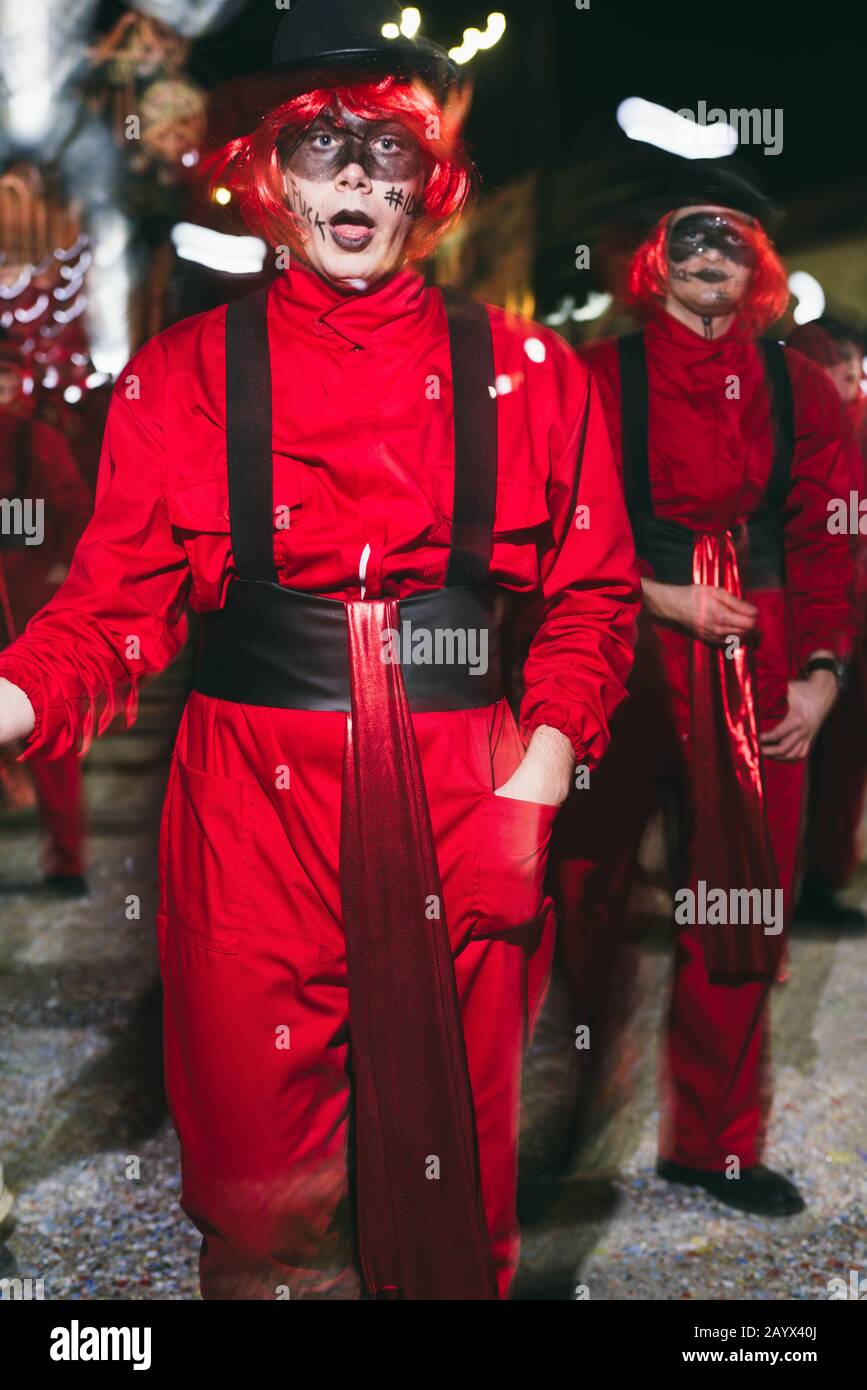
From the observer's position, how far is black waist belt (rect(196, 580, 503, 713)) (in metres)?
1.56

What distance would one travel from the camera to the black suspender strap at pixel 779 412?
7.40 ft

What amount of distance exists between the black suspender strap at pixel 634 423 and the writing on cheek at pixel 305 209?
0.77 m

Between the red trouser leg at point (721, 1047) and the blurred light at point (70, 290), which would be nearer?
the red trouser leg at point (721, 1047)

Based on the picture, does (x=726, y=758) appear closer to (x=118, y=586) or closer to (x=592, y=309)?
(x=592, y=309)

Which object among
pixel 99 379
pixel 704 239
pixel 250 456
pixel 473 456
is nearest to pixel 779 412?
pixel 704 239

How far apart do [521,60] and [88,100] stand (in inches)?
96.2

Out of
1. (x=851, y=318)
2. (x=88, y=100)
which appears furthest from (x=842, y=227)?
(x=88, y=100)

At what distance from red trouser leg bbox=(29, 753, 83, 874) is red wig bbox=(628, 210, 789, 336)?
2.83 m

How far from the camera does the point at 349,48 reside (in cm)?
151

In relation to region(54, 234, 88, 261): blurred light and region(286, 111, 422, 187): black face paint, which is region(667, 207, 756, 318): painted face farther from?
region(54, 234, 88, 261): blurred light

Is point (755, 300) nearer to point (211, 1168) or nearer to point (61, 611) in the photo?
point (61, 611)

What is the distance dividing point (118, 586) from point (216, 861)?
1.19ft

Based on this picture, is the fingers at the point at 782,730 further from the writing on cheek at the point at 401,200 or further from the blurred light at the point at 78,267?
the blurred light at the point at 78,267

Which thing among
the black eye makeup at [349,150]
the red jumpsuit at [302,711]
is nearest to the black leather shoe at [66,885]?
the red jumpsuit at [302,711]
